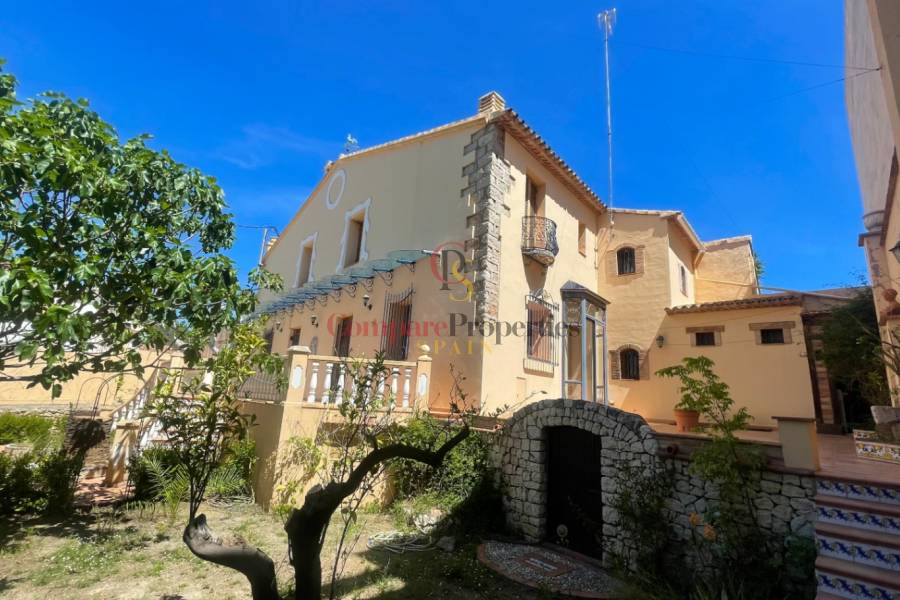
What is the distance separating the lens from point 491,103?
1020 cm

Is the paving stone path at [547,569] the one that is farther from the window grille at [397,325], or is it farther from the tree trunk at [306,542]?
the window grille at [397,325]

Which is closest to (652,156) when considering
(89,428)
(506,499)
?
(506,499)

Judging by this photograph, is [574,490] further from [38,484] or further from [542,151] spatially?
[38,484]

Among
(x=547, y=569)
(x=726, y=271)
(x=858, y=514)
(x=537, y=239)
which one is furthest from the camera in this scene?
(x=726, y=271)

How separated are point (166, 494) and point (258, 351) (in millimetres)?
3266

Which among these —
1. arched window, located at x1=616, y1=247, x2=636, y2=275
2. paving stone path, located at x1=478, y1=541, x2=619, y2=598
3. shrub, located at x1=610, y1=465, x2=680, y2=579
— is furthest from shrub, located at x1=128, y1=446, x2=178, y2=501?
arched window, located at x1=616, y1=247, x2=636, y2=275

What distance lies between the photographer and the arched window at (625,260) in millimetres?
13778

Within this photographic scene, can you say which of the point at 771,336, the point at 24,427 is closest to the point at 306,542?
the point at 771,336

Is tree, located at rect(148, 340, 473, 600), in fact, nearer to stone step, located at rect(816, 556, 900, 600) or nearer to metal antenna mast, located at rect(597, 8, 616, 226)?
stone step, located at rect(816, 556, 900, 600)

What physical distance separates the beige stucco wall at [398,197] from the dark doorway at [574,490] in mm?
4952

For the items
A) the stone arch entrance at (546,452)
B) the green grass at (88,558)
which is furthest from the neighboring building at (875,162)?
the green grass at (88,558)

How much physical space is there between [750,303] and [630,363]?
3.72 m

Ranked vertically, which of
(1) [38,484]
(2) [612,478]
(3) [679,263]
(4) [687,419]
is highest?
(3) [679,263]

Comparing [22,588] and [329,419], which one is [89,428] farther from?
[329,419]
